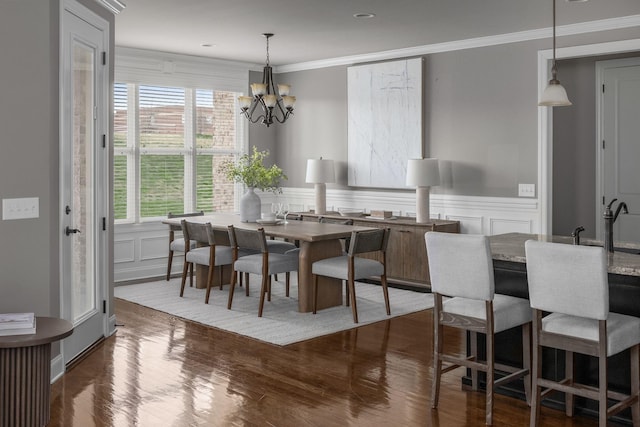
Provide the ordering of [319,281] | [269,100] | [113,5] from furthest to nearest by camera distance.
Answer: [269,100] → [319,281] → [113,5]

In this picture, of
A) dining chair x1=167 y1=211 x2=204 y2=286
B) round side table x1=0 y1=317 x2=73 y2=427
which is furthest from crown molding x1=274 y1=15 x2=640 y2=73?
round side table x1=0 y1=317 x2=73 y2=427

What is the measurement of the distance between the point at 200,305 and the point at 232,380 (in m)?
2.33

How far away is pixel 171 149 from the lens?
27.7ft

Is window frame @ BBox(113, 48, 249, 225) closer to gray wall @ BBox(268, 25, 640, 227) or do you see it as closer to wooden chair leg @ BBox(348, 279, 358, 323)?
gray wall @ BBox(268, 25, 640, 227)

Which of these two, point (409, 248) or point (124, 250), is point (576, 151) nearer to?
point (409, 248)

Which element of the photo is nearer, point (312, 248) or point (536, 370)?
point (536, 370)

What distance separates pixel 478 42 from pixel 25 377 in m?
5.53

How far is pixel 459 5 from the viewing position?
561cm

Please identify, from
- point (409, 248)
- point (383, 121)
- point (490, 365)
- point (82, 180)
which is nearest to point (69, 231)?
point (82, 180)

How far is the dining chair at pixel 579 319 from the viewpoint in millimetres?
3188

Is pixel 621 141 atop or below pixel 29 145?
atop

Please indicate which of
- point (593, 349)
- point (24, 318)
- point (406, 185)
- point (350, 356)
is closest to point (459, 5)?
point (406, 185)

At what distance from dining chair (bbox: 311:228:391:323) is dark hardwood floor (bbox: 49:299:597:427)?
1.55ft

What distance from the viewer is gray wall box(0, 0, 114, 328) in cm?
386
